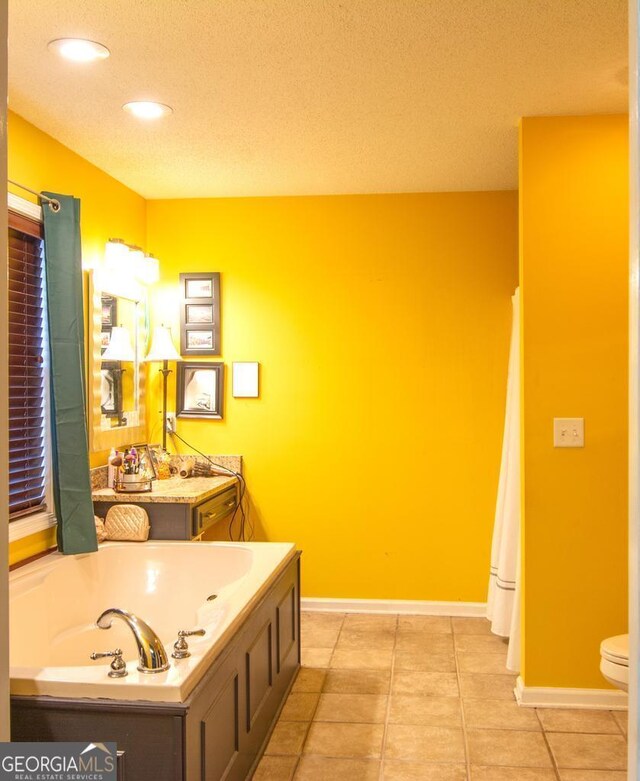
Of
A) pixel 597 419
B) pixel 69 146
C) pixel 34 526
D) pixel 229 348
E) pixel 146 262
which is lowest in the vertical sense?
pixel 34 526

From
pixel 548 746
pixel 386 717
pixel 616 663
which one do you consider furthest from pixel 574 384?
pixel 386 717

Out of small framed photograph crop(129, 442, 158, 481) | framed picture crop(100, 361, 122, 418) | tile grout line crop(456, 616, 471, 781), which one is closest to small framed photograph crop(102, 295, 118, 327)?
framed picture crop(100, 361, 122, 418)

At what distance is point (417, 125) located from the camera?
11.6 ft

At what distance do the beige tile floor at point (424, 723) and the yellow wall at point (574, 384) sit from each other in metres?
0.31

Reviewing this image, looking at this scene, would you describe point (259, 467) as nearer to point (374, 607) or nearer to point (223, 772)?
point (374, 607)

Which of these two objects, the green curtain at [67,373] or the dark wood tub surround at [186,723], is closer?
the dark wood tub surround at [186,723]

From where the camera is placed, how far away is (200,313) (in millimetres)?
4941

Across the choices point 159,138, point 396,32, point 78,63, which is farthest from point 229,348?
point 396,32

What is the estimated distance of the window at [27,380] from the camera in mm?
3393

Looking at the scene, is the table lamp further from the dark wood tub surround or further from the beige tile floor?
the dark wood tub surround

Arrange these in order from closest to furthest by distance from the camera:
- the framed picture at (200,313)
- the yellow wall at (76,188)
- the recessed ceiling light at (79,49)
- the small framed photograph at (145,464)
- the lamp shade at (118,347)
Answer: the recessed ceiling light at (79,49), the yellow wall at (76,188), the small framed photograph at (145,464), the lamp shade at (118,347), the framed picture at (200,313)

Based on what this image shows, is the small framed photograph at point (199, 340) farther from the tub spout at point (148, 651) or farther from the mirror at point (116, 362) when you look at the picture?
the tub spout at point (148, 651)

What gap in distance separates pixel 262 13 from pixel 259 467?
2.91m

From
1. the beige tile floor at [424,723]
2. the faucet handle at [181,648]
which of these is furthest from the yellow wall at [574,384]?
the faucet handle at [181,648]
